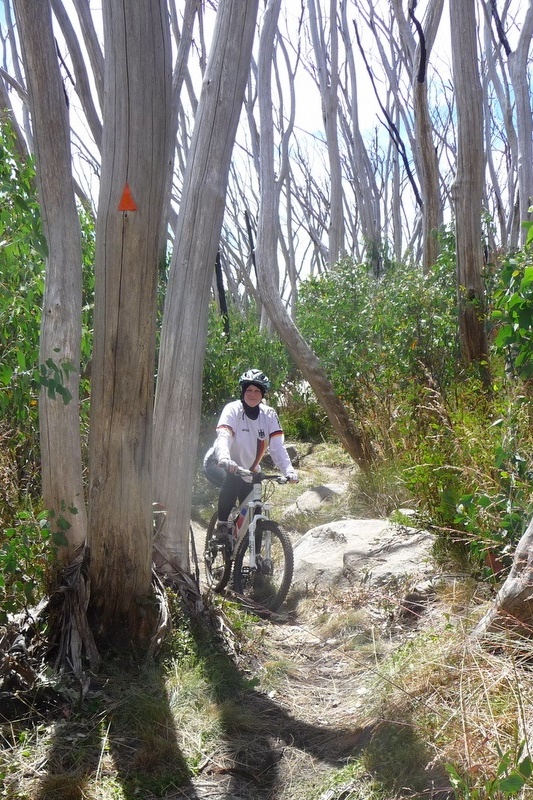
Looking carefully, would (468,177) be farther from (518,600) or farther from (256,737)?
(256,737)

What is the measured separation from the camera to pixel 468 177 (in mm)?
7980

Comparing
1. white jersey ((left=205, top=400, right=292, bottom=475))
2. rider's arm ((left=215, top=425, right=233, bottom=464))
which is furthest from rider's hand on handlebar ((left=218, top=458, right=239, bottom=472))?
white jersey ((left=205, top=400, right=292, bottom=475))

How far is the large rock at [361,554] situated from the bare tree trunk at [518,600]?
1762 millimetres

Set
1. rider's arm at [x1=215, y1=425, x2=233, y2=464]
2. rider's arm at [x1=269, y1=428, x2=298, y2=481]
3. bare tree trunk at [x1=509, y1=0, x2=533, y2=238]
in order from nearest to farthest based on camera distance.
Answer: rider's arm at [x1=215, y1=425, x2=233, y2=464]
rider's arm at [x1=269, y1=428, x2=298, y2=481]
bare tree trunk at [x1=509, y1=0, x2=533, y2=238]

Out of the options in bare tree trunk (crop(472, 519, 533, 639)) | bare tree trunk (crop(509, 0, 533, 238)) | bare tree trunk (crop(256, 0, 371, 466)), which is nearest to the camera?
bare tree trunk (crop(472, 519, 533, 639))

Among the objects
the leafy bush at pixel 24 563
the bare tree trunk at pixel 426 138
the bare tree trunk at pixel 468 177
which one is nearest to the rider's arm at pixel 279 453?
the leafy bush at pixel 24 563

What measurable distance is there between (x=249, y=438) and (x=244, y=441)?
0.05m

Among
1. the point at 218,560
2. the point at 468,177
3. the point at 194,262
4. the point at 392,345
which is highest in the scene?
the point at 468,177

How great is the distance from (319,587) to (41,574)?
274cm

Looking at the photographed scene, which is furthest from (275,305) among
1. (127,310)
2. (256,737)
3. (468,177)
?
(256,737)

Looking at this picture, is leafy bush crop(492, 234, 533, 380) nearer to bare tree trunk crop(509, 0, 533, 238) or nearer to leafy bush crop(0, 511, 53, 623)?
leafy bush crop(0, 511, 53, 623)

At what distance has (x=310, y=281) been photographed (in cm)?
1373

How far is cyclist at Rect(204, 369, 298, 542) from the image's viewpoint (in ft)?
20.4

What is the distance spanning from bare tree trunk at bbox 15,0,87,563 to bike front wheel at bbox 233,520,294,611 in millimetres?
1942
